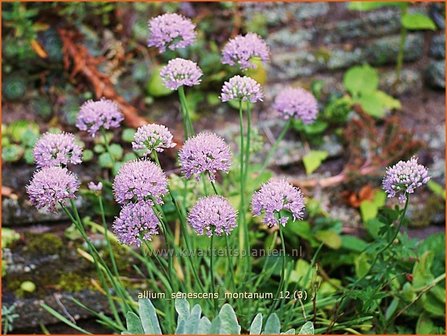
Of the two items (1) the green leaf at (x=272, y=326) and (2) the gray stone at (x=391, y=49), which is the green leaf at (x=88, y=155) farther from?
(2) the gray stone at (x=391, y=49)

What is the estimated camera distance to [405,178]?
1315 millimetres

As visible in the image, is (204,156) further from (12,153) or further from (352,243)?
(12,153)

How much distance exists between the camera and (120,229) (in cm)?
132

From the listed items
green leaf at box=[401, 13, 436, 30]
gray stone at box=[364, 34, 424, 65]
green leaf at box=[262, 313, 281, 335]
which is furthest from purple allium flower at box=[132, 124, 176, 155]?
gray stone at box=[364, 34, 424, 65]

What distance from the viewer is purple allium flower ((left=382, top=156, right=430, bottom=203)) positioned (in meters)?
1.31

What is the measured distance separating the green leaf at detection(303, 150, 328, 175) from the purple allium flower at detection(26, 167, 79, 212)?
1020 millimetres

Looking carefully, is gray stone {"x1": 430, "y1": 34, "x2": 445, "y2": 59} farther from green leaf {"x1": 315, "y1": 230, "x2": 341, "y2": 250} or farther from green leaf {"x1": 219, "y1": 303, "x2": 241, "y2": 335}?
green leaf {"x1": 219, "y1": 303, "x2": 241, "y2": 335}

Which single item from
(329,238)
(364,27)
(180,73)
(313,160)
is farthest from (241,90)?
(364,27)

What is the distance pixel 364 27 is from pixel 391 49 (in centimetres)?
13

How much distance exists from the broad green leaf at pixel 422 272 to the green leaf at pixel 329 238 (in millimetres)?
205

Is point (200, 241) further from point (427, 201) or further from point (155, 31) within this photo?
point (427, 201)

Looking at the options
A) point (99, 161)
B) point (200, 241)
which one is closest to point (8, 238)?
point (99, 161)

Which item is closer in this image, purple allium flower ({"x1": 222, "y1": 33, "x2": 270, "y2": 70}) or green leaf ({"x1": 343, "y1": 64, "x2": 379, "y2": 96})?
purple allium flower ({"x1": 222, "y1": 33, "x2": 270, "y2": 70})

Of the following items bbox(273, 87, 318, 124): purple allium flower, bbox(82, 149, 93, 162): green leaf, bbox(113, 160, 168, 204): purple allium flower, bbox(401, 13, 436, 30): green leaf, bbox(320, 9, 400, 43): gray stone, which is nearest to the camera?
bbox(113, 160, 168, 204): purple allium flower
